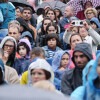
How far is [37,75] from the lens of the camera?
16.1 feet

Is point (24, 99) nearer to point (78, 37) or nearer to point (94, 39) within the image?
point (78, 37)

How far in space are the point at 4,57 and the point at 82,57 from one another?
6.78 ft

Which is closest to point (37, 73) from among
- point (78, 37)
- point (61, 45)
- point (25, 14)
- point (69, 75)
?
point (69, 75)

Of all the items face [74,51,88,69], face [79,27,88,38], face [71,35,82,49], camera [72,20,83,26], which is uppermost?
camera [72,20,83,26]

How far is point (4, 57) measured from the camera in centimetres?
737

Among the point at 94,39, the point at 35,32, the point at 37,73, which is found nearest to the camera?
the point at 37,73

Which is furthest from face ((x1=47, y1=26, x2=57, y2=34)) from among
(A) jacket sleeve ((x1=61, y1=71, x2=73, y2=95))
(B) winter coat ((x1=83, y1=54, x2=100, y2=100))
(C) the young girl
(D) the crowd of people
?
(B) winter coat ((x1=83, y1=54, x2=100, y2=100))

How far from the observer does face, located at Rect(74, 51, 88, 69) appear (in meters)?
5.70

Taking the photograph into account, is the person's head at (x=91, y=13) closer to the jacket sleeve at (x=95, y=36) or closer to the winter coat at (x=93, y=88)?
the jacket sleeve at (x=95, y=36)

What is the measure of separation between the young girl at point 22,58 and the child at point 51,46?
51 centimetres

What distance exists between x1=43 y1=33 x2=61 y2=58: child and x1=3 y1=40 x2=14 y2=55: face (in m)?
0.95

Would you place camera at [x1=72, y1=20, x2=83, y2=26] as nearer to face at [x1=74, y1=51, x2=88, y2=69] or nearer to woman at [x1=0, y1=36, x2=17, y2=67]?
woman at [x1=0, y1=36, x2=17, y2=67]

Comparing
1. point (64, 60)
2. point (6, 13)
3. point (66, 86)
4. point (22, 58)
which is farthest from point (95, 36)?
point (66, 86)

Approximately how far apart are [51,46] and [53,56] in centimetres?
42
